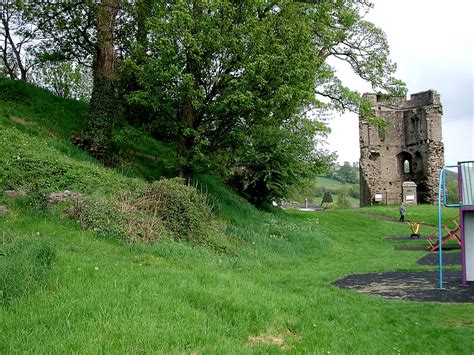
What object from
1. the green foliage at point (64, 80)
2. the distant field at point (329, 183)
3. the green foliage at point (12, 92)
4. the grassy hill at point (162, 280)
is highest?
the green foliage at point (64, 80)

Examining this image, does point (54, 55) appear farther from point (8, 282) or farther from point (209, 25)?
point (8, 282)

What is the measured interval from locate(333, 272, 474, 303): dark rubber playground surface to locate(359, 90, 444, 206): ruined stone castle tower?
37893 mm

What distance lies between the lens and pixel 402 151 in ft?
172

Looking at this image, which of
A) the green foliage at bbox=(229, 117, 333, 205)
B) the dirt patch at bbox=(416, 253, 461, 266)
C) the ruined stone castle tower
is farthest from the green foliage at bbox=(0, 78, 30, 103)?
the ruined stone castle tower

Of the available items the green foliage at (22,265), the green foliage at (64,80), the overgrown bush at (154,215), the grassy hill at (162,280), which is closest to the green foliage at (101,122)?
the grassy hill at (162,280)

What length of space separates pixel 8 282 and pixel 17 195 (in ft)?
19.0

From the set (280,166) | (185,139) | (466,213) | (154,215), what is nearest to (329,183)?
(280,166)

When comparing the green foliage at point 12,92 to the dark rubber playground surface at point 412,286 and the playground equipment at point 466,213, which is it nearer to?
the dark rubber playground surface at point 412,286

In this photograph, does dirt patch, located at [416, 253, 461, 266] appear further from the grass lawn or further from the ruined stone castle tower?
the ruined stone castle tower

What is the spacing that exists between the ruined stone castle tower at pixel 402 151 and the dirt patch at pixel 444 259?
32.4 metres

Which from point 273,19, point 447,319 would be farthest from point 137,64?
point 447,319

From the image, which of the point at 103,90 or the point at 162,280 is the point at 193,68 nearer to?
the point at 103,90

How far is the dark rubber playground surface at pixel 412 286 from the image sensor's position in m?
9.25

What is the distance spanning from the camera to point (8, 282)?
6.11 m
